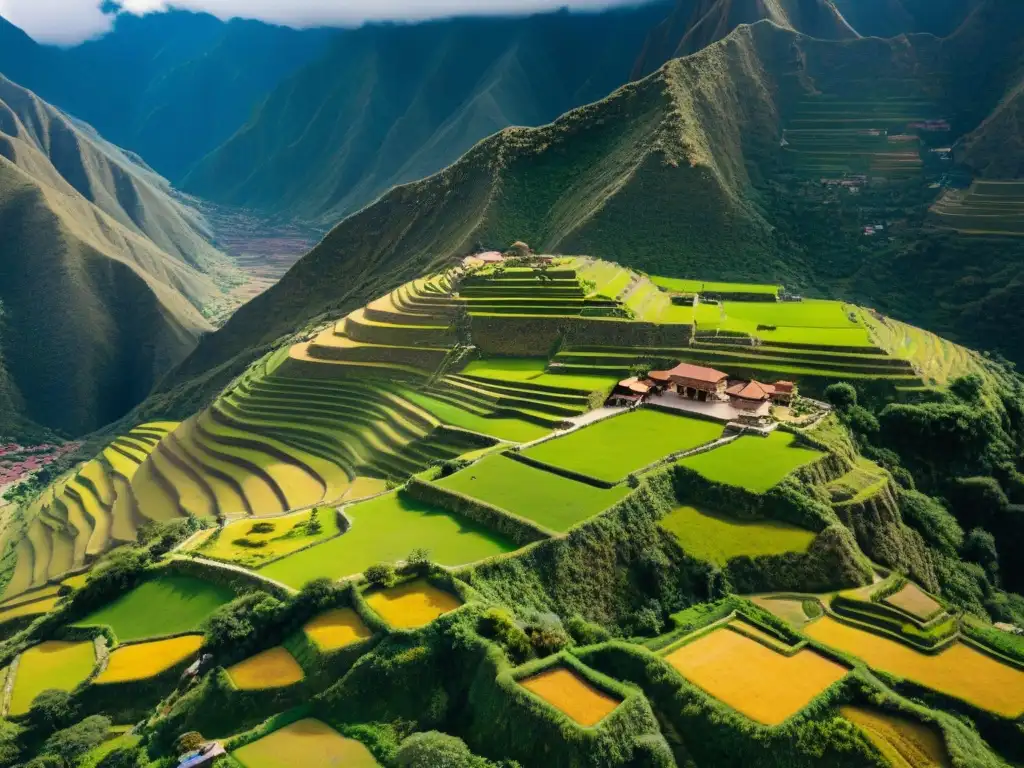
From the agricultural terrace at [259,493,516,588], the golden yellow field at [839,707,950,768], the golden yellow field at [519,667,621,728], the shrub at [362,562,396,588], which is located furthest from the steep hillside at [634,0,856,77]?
the golden yellow field at [519,667,621,728]

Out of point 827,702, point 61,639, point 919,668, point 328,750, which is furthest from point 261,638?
point 919,668

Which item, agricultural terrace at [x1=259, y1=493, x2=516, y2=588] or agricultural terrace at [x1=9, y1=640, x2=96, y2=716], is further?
agricultural terrace at [x1=259, y1=493, x2=516, y2=588]

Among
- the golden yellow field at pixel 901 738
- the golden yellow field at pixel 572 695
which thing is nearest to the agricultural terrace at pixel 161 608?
the golden yellow field at pixel 572 695

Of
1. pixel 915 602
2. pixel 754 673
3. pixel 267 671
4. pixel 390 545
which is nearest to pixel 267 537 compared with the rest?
pixel 390 545

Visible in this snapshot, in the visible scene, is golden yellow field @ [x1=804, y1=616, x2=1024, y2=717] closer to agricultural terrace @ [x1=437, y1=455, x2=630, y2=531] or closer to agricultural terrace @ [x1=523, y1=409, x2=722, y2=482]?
agricultural terrace @ [x1=437, y1=455, x2=630, y2=531]

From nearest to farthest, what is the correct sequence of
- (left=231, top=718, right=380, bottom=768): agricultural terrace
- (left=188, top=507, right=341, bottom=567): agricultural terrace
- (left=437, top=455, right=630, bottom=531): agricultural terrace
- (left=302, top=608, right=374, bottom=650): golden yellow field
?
(left=231, top=718, right=380, bottom=768): agricultural terrace < (left=302, top=608, right=374, bottom=650): golden yellow field < (left=437, top=455, right=630, bottom=531): agricultural terrace < (left=188, top=507, right=341, bottom=567): agricultural terrace

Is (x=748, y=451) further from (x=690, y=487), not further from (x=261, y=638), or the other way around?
(x=261, y=638)

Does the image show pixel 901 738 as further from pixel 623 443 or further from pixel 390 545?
pixel 623 443
